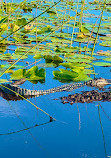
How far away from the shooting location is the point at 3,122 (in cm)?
298

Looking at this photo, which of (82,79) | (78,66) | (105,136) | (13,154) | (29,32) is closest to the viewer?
(13,154)

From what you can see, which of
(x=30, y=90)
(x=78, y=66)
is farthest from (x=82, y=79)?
(x=30, y=90)

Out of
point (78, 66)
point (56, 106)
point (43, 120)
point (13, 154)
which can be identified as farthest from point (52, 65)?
point (13, 154)

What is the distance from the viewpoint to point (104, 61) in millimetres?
4992

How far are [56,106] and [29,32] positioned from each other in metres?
3.32

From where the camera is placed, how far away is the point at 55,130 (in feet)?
9.36

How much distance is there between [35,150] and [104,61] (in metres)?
2.75

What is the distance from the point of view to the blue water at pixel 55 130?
8.23ft

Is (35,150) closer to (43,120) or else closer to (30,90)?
(43,120)

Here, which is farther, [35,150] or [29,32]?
[29,32]

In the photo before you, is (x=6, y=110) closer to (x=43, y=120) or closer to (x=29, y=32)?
(x=43, y=120)

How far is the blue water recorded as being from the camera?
2.51 meters

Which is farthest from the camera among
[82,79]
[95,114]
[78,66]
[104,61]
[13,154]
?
[104,61]

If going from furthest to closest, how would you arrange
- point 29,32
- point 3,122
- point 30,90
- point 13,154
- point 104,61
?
point 29,32 < point 104,61 < point 30,90 < point 3,122 < point 13,154
